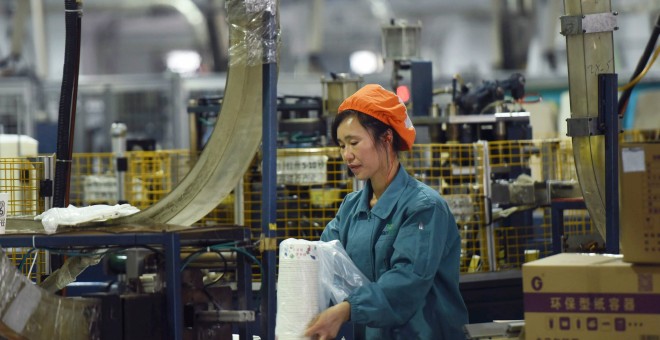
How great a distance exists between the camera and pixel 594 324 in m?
2.96

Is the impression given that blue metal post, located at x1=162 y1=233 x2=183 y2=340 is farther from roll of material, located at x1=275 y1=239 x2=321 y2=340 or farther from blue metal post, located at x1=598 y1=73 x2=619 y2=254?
blue metal post, located at x1=598 y1=73 x2=619 y2=254

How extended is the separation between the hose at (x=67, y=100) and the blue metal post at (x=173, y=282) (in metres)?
1.25

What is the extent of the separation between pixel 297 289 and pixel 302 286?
2 centimetres

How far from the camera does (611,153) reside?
4062mm

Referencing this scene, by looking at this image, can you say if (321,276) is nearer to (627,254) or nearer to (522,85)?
(627,254)

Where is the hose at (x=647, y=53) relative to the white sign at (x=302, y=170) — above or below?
above

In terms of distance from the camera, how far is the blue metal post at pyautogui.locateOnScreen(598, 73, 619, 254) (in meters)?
4.04

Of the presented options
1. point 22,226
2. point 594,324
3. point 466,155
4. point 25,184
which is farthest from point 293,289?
point 466,155

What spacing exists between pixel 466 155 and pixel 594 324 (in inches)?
136

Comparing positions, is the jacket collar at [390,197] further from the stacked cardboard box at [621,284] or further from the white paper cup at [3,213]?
the white paper cup at [3,213]

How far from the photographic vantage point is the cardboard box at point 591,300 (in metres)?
2.92

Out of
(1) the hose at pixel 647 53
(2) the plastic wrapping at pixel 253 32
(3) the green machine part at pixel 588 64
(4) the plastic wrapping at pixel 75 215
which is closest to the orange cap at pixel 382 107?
(2) the plastic wrapping at pixel 253 32

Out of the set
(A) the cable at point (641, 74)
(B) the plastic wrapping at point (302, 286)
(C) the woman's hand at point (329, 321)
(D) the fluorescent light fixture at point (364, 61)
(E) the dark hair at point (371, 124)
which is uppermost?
(D) the fluorescent light fixture at point (364, 61)

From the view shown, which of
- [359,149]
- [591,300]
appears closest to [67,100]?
[359,149]
